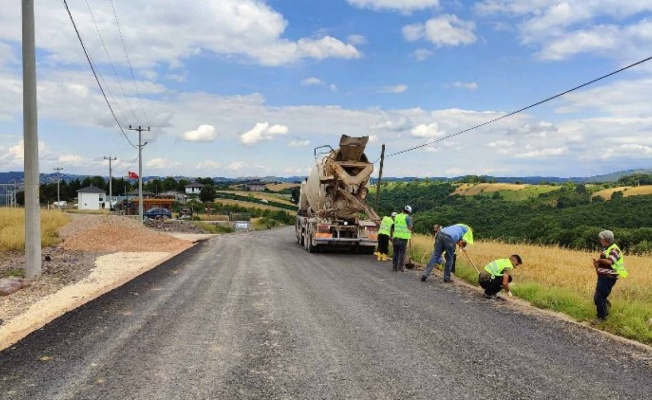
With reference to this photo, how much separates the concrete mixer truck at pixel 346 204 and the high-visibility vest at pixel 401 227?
15.6 feet

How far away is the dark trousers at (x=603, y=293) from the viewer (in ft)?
25.6

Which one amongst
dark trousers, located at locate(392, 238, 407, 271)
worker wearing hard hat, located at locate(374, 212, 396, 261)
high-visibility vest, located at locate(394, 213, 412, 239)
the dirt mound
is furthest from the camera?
the dirt mound

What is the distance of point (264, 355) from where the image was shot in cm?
606

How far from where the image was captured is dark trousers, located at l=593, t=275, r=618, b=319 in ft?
25.6

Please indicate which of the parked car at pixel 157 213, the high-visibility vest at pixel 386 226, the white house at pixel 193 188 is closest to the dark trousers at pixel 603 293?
the high-visibility vest at pixel 386 226

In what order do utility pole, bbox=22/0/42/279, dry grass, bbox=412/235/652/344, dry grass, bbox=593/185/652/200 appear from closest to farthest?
dry grass, bbox=412/235/652/344
utility pole, bbox=22/0/42/279
dry grass, bbox=593/185/652/200

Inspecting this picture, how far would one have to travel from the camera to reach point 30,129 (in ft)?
39.1

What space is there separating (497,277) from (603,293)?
2.22 meters

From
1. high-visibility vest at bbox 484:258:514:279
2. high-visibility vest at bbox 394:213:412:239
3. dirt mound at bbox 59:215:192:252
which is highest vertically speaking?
high-visibility vest at bbox 394:213:412:239

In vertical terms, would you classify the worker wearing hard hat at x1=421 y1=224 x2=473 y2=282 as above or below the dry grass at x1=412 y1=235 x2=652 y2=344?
above

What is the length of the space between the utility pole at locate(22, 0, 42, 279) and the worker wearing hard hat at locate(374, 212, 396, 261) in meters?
10.0

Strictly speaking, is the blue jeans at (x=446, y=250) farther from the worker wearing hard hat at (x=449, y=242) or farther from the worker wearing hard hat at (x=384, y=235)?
the worker wearing hard hat at (x=384, y=235)

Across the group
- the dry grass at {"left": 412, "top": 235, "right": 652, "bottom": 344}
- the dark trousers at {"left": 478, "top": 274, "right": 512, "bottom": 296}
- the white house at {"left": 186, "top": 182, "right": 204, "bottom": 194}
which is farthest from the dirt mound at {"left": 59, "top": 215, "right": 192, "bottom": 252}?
the white house at {"left": 186, "top": 182, "right": 204, "bottom": 194}

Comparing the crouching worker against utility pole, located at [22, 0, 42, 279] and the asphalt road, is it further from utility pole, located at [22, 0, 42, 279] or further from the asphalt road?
utility pole, located at [22, 0, 42, 279]
